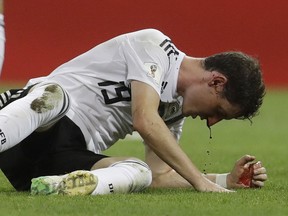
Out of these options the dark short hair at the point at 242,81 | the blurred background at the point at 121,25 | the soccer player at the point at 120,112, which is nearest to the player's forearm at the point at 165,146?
the soccer player at the point at 120,112

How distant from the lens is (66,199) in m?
4.40

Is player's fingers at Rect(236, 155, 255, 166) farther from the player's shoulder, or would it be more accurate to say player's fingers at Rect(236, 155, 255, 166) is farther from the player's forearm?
the player's shoulder

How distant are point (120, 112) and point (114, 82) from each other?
0.54ft

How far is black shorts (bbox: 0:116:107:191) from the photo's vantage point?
5.07m

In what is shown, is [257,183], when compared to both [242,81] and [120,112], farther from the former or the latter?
[120,112]

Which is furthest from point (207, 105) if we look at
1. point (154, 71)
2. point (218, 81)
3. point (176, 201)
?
point (176, 201)

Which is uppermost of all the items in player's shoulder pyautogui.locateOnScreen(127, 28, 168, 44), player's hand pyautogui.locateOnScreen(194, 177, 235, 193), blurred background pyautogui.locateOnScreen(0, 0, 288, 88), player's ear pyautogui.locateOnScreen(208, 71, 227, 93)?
player's shoulder pyautogui.locateOnScreen(127, 28, 168, 44)

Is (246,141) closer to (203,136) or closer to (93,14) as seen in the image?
(203,136)

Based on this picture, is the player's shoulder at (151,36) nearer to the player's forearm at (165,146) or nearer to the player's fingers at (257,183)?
the player's forearm at (165,146)

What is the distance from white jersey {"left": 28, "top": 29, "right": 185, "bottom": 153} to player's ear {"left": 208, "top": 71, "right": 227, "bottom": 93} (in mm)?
220

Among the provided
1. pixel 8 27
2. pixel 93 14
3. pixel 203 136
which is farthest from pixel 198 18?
pixel 203 136

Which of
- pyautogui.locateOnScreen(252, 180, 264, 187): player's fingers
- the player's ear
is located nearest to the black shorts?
the player's ear

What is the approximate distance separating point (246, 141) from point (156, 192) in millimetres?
4551

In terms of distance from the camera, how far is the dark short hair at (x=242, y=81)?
4.84 m
